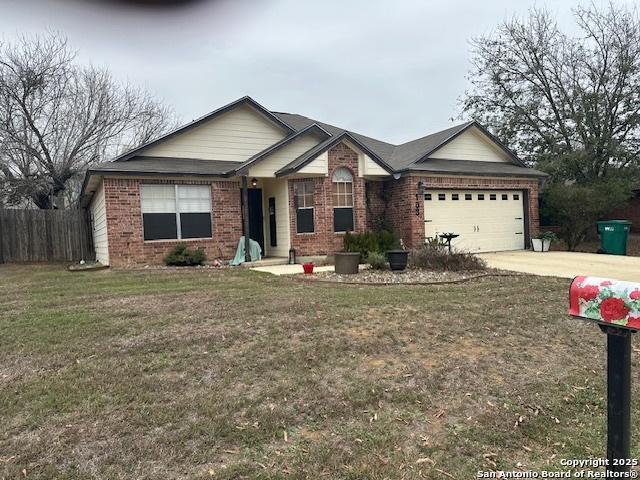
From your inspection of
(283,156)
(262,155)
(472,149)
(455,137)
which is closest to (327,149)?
(283,156)

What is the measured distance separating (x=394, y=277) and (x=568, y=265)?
5.26 m

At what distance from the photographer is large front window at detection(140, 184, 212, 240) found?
11.9 m

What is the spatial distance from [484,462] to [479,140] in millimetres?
16014

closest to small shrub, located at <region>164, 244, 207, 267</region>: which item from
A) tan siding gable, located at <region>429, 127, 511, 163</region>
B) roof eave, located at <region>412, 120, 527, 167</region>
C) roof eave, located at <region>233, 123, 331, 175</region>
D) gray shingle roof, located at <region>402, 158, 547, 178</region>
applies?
roof eave, located at <region>233, 123, 331, 175</region>

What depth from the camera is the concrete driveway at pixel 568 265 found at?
9461 mm

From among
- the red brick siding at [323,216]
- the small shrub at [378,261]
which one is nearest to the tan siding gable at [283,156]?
the red brick siding at [323,216]

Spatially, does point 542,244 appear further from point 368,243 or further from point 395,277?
point 395,277

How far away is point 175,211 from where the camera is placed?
1225 centimetres

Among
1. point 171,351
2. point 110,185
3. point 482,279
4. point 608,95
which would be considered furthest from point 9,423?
point 608,95

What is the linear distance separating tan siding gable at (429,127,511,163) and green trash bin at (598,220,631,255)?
4.50 metres

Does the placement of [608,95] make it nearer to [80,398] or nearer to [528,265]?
[528,265]

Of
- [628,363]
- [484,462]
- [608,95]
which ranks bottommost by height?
[484,462]

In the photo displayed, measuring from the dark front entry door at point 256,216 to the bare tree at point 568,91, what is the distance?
13.6m

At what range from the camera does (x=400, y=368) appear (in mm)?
3898
